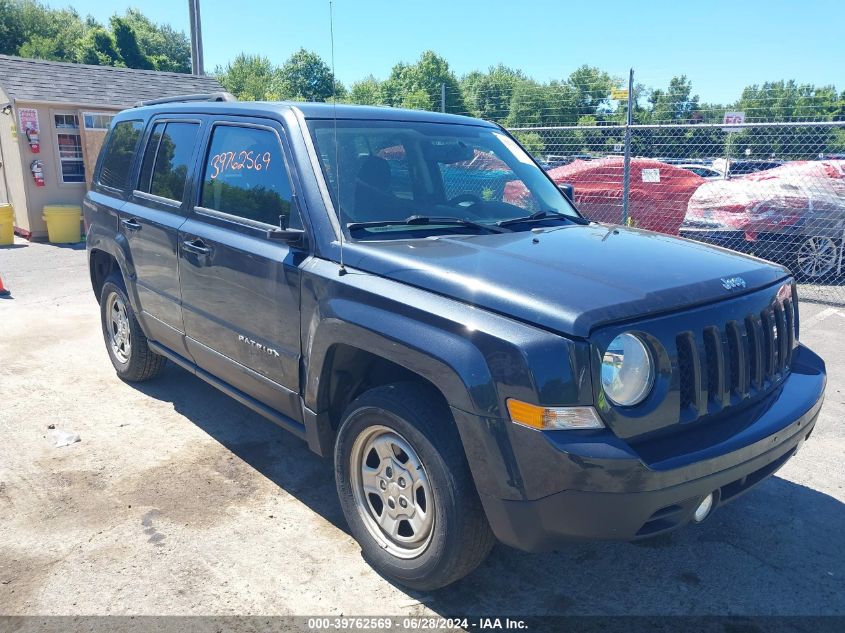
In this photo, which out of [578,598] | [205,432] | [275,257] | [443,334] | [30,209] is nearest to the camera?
[443,334]

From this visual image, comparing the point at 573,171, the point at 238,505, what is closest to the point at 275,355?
the point at 238,505

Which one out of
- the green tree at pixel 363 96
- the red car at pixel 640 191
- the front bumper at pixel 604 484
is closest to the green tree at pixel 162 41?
the green tree at pixel 363 96

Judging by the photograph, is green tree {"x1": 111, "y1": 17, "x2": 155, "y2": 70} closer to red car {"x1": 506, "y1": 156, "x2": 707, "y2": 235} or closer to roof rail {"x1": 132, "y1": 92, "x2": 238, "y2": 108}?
red car {"x1": 506, "y1": 156, "x2": 707, "y2": 235}

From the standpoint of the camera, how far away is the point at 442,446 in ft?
8.86

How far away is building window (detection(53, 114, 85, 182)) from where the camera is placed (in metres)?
14.2

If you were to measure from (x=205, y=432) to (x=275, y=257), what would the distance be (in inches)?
72.3

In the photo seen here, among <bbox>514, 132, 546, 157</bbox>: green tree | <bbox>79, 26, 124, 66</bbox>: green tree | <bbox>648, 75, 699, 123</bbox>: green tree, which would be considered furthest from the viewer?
<bbox>79, 26, 124, 66</bbox>: green tree

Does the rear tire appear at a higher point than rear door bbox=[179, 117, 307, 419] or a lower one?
lower

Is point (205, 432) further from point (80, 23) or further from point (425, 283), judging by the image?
point (80, 23)

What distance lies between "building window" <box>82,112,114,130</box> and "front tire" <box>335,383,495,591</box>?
1367 centimetres

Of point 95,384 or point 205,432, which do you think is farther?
point 95,384

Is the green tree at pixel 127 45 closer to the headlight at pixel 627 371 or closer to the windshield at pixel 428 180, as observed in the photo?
the windshield at pixel 428 180

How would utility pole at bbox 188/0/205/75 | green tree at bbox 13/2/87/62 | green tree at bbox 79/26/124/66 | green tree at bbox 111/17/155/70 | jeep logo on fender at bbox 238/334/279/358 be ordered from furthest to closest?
Answer: 1. green tree at bbox 111/17/155/70
2. green tree at bbox 79/26/124/66
3. green tree at bbox 13/2/87/62
4. utility pole at bbox 188/0/205/75
5. jeep logo on fender at bbox 238/334/279/358

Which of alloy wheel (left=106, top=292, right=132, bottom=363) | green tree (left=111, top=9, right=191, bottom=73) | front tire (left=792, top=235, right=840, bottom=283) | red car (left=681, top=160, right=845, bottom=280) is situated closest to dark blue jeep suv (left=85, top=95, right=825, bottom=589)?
alloy wheel (left=106, top=292, right=132, bottom=363)
